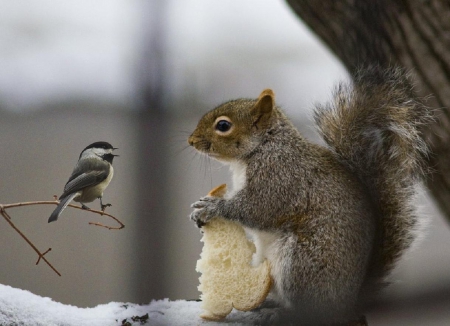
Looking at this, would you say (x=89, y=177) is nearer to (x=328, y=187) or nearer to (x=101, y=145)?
(x=101, y=145)

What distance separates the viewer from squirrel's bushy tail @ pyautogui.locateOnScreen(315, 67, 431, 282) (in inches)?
56.6

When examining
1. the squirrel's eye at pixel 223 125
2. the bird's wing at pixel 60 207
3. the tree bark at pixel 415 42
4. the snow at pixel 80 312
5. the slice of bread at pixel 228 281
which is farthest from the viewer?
the tree bark at pixel 415 42

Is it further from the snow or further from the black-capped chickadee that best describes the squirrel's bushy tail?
the black-capped chickadee

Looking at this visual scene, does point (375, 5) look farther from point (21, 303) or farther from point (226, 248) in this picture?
point (21, 303)

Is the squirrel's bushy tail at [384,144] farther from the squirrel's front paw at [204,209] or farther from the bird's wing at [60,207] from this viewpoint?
the bird's wing at [60,207]

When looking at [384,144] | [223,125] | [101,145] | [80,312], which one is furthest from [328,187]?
[101,145]

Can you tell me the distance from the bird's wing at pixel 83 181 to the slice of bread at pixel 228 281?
497 mm

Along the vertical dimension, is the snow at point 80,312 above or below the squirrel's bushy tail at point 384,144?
below

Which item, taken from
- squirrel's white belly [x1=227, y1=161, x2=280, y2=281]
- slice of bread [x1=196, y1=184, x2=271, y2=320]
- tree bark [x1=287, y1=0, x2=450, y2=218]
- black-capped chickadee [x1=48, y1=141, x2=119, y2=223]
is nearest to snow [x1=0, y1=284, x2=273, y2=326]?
slice of bread [x1=196, y1=184, x2=271, y2=320]

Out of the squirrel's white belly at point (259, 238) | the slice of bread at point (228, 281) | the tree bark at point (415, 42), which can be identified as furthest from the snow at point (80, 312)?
the tree bark at point (415, 42)

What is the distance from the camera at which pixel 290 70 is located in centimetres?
258

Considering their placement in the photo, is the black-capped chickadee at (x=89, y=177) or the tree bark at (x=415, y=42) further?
the tree bark at (x=415, y=42)

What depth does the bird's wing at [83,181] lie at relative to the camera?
712 mm

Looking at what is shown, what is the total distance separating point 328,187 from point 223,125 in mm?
314
